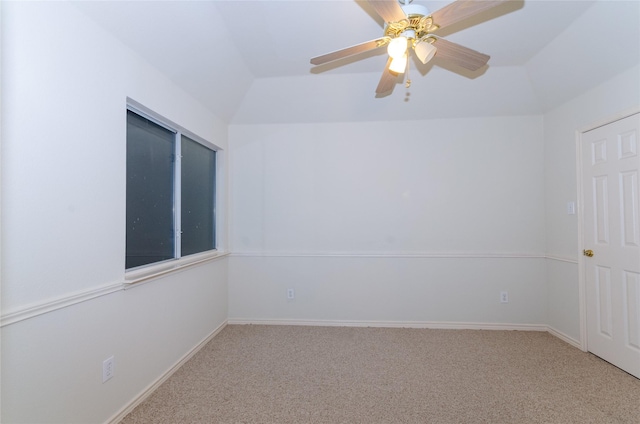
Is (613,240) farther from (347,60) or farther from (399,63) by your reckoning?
(347,60)

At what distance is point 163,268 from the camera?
2.27m

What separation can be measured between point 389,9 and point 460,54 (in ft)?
2.05

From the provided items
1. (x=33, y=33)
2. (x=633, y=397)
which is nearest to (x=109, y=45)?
(x=33, y=33)

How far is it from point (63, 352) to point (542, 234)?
423 cm

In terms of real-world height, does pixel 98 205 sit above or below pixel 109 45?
below

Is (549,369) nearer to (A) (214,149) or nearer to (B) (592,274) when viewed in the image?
(B) (592,274)

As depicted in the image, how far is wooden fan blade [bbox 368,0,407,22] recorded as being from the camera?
1.39 metres

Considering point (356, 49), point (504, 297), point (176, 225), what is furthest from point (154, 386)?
point (504, 297)

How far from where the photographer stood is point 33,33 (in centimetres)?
131

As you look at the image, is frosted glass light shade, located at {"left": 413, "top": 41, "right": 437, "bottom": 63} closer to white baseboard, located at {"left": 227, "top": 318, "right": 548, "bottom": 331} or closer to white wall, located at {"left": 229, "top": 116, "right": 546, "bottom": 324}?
white wall, located at {"left": 229, "top": 116, "right": 546, "bottom": 324}

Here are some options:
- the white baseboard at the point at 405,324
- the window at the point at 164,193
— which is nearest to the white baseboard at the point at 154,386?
the white baseboard at the point at 405,324

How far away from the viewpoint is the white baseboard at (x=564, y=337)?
277cm

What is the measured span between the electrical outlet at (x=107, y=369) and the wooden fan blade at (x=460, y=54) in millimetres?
2707

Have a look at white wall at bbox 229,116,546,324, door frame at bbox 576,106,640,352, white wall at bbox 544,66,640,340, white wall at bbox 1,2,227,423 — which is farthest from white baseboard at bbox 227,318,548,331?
white wall at bbox 1,2,227,423
